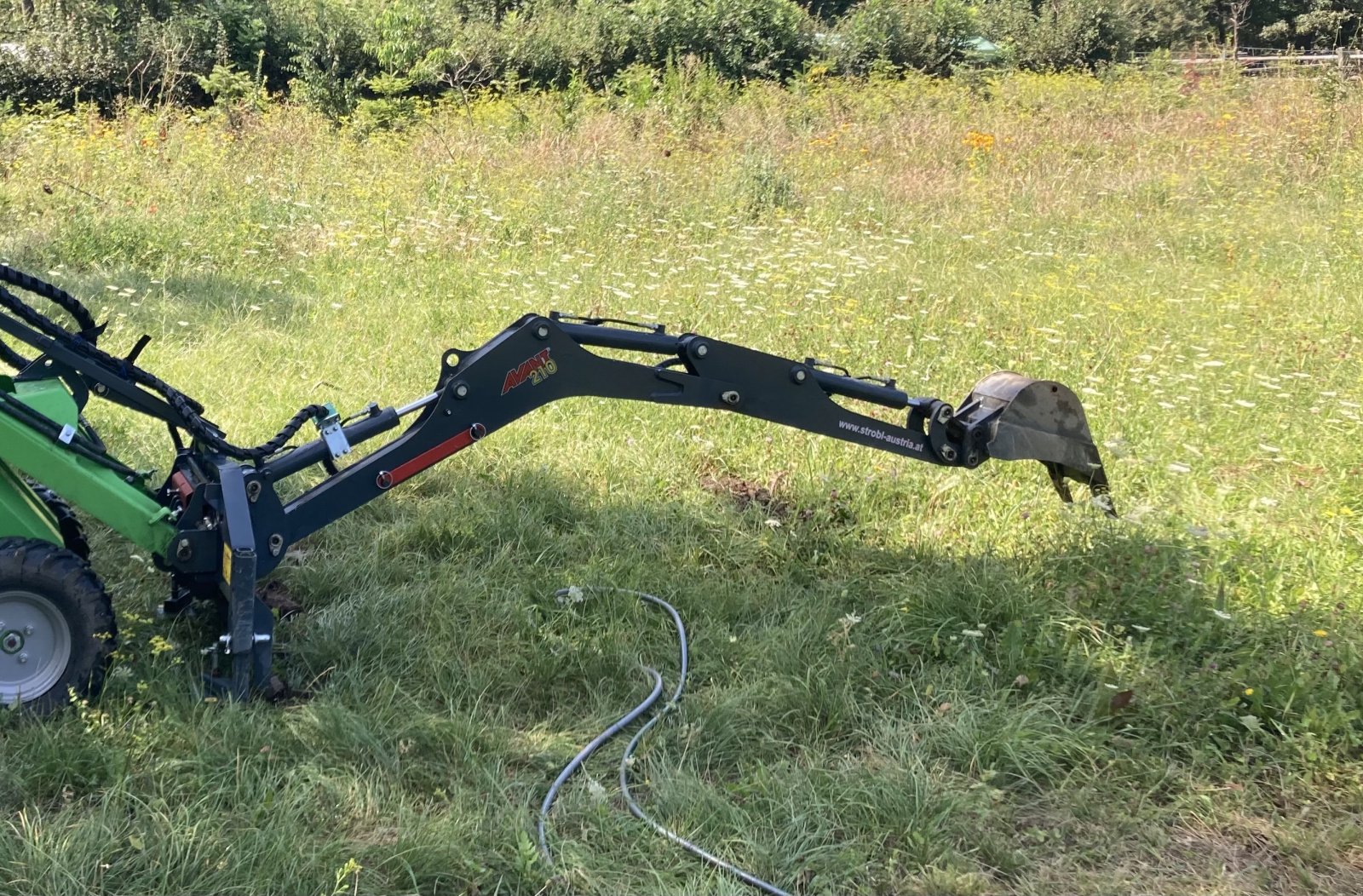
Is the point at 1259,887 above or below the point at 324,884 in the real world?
below

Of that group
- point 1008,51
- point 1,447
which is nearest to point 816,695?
point 1,447

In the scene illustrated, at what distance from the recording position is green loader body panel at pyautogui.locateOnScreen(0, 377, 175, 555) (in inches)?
135

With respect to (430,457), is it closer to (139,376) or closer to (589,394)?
(589,394)

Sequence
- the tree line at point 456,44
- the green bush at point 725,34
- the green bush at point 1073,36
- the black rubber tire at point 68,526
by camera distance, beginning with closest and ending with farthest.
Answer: the black rubber tire at point 68,526
the tree line at point 456,44
the green bush at point 725,34
the green bush at point 1073,36

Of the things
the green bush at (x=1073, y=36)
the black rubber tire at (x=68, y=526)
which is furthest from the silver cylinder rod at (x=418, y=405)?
the green bush at (x=1073, y=36)

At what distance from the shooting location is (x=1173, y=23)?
3478 centimetres

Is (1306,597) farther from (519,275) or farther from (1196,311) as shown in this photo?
(519,275)

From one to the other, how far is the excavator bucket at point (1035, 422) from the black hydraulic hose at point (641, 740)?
1.36m

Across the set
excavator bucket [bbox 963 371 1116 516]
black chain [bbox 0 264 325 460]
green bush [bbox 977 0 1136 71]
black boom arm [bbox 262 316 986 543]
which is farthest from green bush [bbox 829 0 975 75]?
black chain [bbox 0 264 325 460]

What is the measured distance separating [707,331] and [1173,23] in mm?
33905

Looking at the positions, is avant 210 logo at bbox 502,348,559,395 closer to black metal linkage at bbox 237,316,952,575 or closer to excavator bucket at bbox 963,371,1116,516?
black metal linkage at bbox 237,316,952,575

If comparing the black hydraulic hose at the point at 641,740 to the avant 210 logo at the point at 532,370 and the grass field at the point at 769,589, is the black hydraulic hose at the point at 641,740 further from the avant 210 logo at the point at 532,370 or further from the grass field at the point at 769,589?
the avant 210 logo at the point at 532,370

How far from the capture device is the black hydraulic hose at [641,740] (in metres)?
3.03

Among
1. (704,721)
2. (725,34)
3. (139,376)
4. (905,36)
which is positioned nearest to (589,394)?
(704,721)
